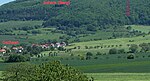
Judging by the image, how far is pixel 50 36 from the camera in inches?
7712

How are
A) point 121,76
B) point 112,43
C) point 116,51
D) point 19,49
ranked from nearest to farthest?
1. point 121,76
2. point 116,51
3. point 112,43
4. point 19,49

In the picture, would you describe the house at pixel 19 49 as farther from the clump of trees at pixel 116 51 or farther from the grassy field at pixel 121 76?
the grassy field at pixel 121 76

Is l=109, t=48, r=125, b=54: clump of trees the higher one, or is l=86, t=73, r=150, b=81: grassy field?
l=86, t=73, r=150, b=81: grassy field

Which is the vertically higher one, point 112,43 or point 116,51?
point 116,51

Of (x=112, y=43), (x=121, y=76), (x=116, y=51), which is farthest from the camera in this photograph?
(x=112, y=43)

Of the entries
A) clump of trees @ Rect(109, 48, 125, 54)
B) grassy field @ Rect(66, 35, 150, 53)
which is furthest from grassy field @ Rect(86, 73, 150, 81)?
grassy field @ Rect(66, 35, 150, 53)

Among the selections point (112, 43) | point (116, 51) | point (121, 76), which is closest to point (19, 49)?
point (112, 43)

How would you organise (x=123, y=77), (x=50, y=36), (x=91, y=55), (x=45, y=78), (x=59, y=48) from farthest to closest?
(x=50, y=36)
(x=59, y=48)
(x=91, y=55)
(x=123, y=77)
(x=45, y=78)

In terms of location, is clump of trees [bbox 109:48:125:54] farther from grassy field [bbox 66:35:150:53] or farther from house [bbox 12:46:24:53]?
house [bbox 12:46:24:53]

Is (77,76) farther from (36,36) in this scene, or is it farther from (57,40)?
(36,36)

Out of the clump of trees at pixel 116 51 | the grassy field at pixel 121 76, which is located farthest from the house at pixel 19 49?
the grassy field at pixel 121 76

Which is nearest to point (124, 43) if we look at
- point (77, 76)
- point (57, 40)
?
point (57, 40)

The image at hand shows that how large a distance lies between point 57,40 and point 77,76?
4964 inches

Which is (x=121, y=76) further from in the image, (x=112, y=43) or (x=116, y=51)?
(x=112, y=43)
